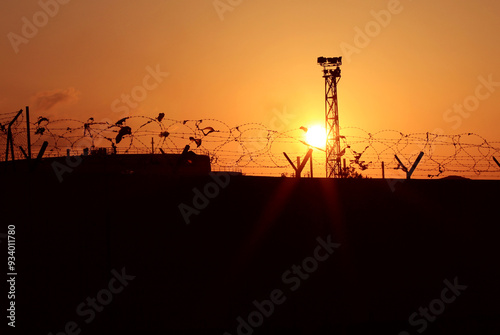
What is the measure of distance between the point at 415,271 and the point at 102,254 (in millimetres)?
6579

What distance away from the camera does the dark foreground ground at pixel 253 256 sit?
33.8 ft

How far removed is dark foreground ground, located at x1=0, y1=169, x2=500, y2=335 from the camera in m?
10.3

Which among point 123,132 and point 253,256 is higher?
point 123,132

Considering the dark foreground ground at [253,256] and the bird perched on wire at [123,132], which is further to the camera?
the bird perched on wire at [123,132]

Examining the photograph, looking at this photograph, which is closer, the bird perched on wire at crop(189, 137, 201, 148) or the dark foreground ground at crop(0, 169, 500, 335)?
the dark foreground ground at crop(0, 169, 500, 335)

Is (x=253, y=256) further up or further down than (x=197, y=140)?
further down

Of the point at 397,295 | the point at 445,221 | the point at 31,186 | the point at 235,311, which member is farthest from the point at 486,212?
the point at 31,186

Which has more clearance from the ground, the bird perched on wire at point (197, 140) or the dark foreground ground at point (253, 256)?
the bird perched on wire at point (197, 140)

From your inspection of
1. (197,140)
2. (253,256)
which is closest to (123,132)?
(197,140)

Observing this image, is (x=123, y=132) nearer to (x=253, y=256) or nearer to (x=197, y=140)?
(x=197, y=140)

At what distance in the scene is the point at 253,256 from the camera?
12.0 meters

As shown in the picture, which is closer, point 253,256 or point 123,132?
point 123,132

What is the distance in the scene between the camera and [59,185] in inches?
411

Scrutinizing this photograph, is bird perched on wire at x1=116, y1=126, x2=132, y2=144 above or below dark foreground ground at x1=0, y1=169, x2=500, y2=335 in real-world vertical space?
above
